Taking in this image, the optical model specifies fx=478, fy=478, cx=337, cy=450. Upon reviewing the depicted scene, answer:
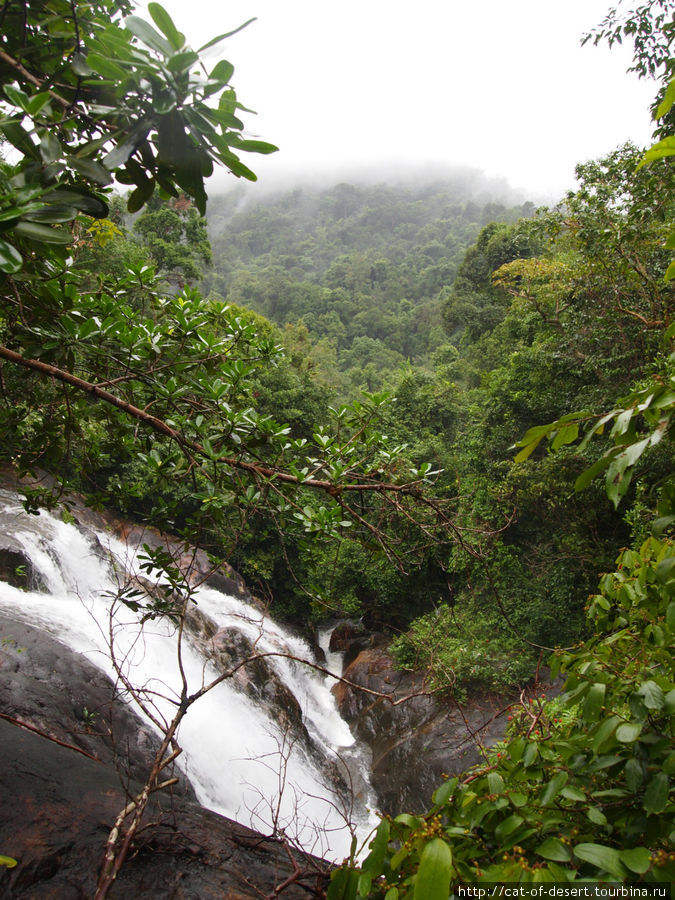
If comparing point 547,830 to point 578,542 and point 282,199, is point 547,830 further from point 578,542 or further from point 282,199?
point 282,199

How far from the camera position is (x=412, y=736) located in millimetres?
7918

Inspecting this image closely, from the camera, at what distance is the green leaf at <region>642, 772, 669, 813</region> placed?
36.8 inches

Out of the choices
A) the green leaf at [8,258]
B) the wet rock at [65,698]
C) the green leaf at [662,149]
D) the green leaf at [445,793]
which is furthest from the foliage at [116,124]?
the wet rock at [65,698]

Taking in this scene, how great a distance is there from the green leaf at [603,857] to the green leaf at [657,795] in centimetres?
16

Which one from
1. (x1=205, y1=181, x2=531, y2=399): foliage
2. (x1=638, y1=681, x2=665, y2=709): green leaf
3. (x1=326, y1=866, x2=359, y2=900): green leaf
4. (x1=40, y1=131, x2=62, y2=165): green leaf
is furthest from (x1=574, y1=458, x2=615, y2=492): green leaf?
(x1=205, y1=181, x2=531, y2=399): foliage

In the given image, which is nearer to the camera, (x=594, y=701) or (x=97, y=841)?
(x=594, y=701)

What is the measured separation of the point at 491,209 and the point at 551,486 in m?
65.6

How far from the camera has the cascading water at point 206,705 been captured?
5406 mm

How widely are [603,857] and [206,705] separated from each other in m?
6.64

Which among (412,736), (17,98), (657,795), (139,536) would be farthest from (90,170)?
(139,536)

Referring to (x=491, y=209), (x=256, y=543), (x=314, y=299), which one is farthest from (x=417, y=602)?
(x=491, y=209)

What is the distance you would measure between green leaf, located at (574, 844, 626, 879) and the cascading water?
153 inches

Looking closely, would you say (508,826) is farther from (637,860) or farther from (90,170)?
(90,170)

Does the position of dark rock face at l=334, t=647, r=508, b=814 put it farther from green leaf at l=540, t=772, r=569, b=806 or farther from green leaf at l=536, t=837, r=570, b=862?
green leaf at l=536, t=837, r=570, b=862
